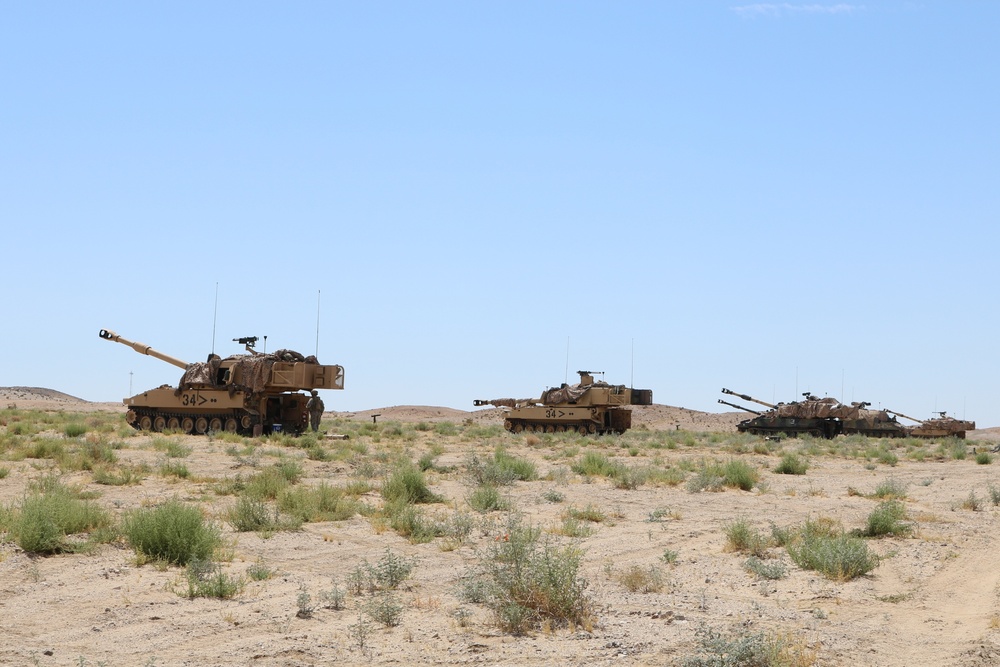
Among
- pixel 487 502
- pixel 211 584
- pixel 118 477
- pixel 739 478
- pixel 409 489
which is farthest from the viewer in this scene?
pixel 739 478

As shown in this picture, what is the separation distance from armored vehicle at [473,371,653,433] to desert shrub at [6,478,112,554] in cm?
3298

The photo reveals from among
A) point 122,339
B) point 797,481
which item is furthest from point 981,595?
point 122,339

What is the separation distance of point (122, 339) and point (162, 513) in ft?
96.5

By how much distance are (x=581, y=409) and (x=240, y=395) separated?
16.2 m

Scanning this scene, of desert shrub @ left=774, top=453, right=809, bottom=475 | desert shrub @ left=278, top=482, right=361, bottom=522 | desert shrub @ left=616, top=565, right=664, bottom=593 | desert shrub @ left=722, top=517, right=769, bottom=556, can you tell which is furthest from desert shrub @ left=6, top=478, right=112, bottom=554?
desert shrub @ left=774, top=453, right=809, bottom=475

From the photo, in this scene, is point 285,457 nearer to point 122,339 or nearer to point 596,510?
point 596,510

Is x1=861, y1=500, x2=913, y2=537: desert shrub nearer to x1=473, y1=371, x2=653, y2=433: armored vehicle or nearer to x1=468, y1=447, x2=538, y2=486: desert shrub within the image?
x1=468, y1=447, x2=538, y2=486: desert shrub

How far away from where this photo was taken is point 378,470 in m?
20.1

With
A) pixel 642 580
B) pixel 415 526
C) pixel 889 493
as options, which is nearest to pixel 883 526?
pixel 642 580

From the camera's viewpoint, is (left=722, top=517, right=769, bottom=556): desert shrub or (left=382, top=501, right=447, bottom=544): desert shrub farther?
(left=382, top=501, right=447, bottom=544): desert shrub

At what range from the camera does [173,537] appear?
10141 millimetres

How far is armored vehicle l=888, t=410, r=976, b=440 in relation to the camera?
171 feet

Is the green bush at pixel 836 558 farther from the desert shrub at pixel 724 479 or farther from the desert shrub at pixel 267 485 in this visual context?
the desert shrub at pixel 724 479

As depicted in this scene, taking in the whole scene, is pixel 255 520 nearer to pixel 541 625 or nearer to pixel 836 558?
pixel 541 625
